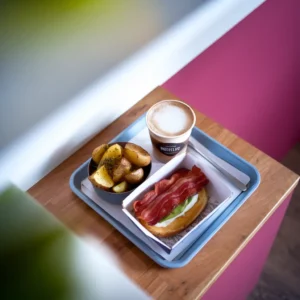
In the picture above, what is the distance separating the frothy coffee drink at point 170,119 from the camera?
0.83m

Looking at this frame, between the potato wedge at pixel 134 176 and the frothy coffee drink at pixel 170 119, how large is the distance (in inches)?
3.2

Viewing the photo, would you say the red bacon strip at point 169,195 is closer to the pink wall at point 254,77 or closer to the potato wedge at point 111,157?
the potato wedge at point 111,157

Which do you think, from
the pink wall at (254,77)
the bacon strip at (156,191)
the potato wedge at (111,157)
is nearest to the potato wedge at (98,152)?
the potato wedge at (111,157)

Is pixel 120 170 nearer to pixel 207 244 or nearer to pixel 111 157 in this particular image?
pixel 111 157

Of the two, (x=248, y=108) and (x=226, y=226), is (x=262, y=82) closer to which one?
(x=248, y=108)

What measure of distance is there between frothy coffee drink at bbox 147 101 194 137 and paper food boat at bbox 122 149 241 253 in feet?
Answer: 0.16

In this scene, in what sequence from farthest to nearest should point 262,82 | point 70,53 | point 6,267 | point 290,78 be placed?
point 290,78 → point 262,82 → point 70,53 → point 6,267

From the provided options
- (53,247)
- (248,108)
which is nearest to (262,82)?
(248,108)

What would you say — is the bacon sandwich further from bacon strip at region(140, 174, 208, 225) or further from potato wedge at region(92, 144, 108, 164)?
potato wedge at region(92, 144, 108, 164)

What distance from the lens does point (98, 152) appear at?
2.69 ft

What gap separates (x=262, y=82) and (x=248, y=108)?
0.09 metres

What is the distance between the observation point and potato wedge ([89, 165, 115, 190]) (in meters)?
0.78

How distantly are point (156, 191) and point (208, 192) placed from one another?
0.31 feet

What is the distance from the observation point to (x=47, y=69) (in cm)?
83
